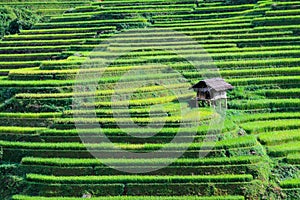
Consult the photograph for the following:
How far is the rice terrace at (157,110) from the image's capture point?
69.2 ft

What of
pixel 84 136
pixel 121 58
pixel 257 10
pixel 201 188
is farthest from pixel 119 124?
pixel 257 10

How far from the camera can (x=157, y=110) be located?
2381cm

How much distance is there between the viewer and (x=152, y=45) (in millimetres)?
32156

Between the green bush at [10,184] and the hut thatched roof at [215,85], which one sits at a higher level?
the hut thatched roof at [215,85]

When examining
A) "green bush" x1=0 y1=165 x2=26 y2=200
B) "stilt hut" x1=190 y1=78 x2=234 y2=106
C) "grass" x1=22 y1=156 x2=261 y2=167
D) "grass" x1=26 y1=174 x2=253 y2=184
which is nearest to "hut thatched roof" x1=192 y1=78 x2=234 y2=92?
"stilt hut" x1=190 y1=78 x2=234 y2=106

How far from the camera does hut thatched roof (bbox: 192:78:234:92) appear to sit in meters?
24.5

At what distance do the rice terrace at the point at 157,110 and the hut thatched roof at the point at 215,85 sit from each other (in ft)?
0.21

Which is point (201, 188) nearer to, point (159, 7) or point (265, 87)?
point (265, 87)

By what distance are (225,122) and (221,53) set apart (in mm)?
8292

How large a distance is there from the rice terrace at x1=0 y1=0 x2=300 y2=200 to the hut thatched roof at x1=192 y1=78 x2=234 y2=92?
6 cm

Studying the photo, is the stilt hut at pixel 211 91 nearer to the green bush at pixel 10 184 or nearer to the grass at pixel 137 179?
the grass at pixel 137 179

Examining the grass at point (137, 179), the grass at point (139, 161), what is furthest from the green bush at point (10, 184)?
the grass at point (139, 161)

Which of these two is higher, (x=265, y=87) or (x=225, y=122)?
(x=265, y=87)

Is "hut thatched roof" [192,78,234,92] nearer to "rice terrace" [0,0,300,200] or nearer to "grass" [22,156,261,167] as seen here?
"rice terrace" [0,0,300,200]
